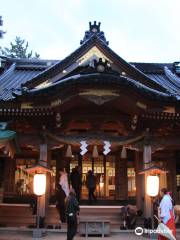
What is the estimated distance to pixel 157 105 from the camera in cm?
1260


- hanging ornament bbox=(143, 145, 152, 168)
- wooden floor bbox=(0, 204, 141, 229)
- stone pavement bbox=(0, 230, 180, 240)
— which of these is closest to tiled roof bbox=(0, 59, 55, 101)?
wooden floor bbox=(0, 204, 141, 229)

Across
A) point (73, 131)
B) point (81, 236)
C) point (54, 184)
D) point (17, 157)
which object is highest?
point (73, 131)

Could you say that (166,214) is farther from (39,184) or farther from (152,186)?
(39,184)

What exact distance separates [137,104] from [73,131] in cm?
385

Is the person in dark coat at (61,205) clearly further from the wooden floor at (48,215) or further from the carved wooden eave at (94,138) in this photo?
the carved wooden eave at (94,138)

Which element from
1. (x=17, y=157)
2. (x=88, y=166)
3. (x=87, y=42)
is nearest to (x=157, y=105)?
(x=87, y=42)

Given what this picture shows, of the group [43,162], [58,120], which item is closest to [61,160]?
[43,162]

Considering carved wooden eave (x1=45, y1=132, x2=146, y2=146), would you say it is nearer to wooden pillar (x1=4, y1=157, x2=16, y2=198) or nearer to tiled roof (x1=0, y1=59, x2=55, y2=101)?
tiled roof (x1=0, y1=59, x2=55, y2=101)

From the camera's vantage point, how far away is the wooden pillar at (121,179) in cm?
1653

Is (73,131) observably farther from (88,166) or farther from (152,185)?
(152,185)

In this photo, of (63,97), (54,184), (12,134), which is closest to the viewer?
(12,134)

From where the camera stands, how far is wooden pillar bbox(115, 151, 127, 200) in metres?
16.5

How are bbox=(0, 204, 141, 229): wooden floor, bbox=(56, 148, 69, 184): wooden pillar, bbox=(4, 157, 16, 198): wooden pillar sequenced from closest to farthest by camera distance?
1. bbox=(0, 204, 141, 229): wooden floor
2. bbox=(4, 157, 16, 198): wooden pillar
3. bbox=(56, 148, 69, 184): wooden pillar

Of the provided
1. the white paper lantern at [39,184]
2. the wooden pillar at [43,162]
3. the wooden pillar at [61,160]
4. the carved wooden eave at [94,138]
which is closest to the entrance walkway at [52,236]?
the wooden pillar at [43,162]
